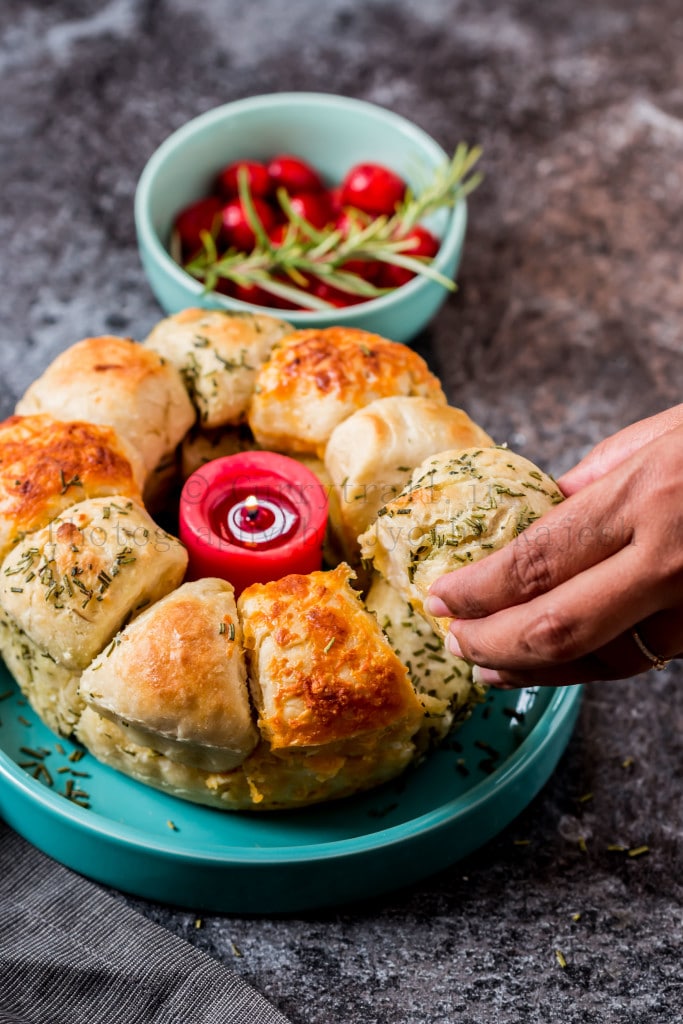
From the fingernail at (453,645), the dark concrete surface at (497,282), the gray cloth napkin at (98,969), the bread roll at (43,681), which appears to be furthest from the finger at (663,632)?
the bread roll at (43,681)

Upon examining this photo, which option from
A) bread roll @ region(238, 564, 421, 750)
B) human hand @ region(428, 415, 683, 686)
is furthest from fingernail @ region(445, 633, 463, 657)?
bread roll @ region(238, 564, 421, 750)

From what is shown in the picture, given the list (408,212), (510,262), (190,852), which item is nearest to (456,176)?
(408,212)

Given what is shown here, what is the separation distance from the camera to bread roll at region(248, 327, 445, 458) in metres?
2.32

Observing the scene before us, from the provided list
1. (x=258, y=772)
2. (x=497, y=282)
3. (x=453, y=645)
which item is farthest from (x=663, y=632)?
(x=497, y=282)

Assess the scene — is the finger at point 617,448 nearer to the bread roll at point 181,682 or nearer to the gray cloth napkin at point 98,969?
the bread roll at point 181,682

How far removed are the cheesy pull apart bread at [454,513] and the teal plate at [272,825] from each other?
1.29ft

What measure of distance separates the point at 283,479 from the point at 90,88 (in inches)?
103

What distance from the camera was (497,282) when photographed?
12.2 ft

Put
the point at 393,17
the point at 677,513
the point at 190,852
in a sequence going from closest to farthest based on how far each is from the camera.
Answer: the point at 677,513, the point at 190,852, the point at 393,17

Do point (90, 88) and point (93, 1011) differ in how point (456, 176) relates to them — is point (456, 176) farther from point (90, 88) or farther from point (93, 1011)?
point (93, 1011)

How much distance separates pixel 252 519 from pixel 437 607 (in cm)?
50

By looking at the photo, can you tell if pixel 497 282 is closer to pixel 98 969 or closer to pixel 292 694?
pixel 292 694

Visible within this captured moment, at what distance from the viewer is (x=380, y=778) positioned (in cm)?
221

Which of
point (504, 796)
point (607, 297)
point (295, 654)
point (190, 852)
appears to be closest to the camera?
point (295, 654)
